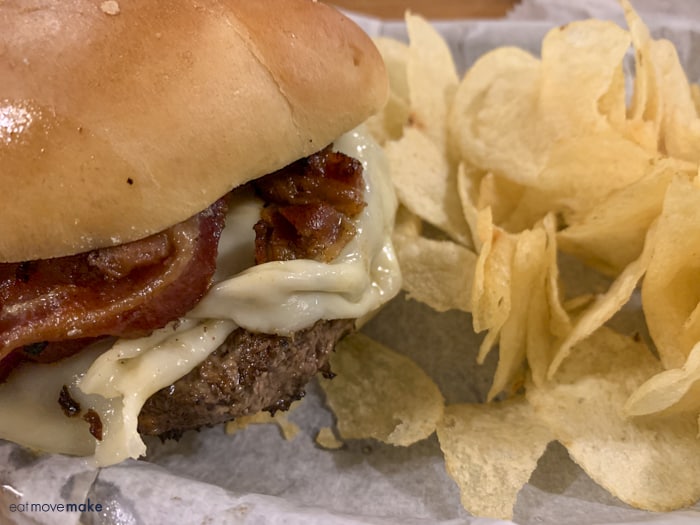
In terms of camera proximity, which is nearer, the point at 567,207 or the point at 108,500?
the point at 108,500

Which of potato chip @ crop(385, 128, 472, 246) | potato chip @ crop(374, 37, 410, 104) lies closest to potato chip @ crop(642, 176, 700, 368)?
potato chip @ crop(385, 128, 472, 246)

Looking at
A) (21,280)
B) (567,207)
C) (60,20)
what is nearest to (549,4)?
(567,207)

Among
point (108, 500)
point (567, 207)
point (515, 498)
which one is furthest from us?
point (567, 207)

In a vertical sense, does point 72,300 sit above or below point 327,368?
above

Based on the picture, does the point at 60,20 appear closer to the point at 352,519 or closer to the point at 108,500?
the point at 108,500

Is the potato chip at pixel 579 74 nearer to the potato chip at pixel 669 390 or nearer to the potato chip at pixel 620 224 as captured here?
the potato chip at pixel 620 224

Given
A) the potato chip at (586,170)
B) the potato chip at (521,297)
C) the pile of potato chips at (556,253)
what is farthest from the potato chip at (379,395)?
the potato chip at (586,170)

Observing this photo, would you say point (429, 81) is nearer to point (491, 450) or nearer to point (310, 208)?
point (310, 208)
